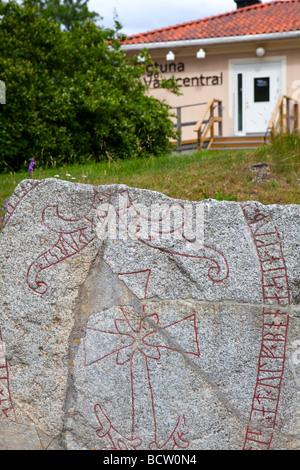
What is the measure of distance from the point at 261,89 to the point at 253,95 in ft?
0.90

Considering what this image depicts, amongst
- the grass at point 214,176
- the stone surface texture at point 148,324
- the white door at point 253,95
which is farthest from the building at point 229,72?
the stone surface texture at point 148,324

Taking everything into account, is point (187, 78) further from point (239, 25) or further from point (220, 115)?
point (239, 25)

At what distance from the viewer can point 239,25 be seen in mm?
15930

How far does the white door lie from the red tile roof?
100cm

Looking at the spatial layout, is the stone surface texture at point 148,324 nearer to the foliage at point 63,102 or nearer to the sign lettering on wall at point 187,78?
the foliage at point 63,102

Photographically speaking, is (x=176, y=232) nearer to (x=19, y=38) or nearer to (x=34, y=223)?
(x=34, y=223)

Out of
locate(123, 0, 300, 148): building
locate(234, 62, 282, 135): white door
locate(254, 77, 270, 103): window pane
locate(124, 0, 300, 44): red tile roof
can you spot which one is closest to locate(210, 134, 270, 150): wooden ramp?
locate(123, 0, 300, 148): building

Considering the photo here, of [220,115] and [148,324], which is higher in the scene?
[220,115]

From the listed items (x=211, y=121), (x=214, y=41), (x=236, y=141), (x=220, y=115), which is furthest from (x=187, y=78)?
(x=236, y=141)

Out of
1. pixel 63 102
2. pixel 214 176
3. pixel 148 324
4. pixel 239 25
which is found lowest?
pixel 148 324

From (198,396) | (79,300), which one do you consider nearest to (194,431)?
(198,396)

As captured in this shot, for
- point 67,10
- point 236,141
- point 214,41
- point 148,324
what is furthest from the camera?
point 67,10

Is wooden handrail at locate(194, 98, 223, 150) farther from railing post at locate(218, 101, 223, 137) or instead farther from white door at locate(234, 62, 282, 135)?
white door at locate(234, 62, 282, 135)

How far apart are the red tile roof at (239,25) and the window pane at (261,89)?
134cm
